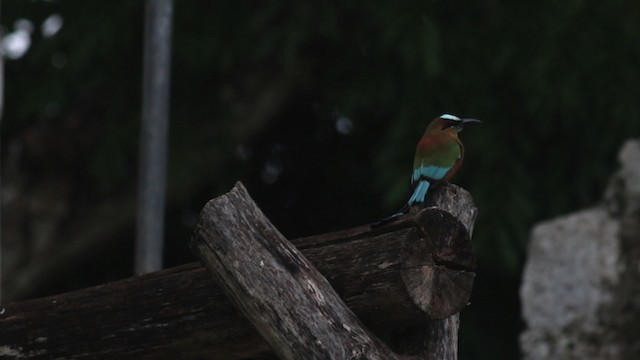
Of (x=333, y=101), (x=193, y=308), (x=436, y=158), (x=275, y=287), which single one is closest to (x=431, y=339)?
Result: (x=275, y=287)

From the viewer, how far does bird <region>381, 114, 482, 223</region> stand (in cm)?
488

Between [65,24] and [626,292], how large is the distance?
4426 mm

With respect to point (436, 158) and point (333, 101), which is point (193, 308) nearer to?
point (436, 158)

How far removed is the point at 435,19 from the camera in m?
9.75

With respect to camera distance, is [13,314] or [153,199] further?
[153,199]

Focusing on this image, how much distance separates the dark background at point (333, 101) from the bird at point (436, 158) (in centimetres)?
381

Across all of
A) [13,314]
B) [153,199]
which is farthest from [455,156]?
[153,199]

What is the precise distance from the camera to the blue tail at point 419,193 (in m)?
4.80

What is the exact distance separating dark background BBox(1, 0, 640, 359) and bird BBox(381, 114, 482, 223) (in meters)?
3.81

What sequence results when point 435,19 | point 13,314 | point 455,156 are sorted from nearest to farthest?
point 13,314 < point 455,156 < point 435,19

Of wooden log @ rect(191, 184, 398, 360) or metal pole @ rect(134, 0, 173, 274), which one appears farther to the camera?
metal pole @ rect(134, 0, 173, 274)

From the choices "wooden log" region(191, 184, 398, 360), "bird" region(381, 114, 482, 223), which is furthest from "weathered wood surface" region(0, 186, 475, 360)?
"bird" region(381, 114, 482, 223)

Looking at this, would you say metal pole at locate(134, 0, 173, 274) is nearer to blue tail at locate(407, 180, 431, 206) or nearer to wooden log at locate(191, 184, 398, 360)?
blue tail at locate(407, 180, 431, 206)

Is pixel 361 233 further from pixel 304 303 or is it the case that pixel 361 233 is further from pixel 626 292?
pixel 626 292
